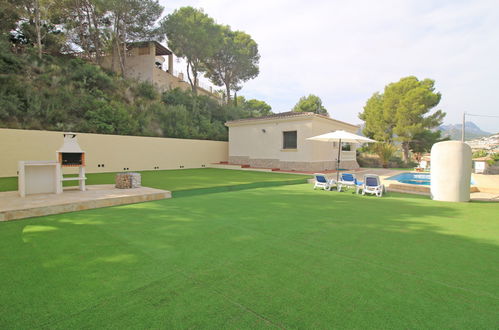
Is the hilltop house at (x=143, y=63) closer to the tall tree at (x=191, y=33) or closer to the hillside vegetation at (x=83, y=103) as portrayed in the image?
the tall tree at (x=191, y=33)

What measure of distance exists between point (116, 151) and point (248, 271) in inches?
598

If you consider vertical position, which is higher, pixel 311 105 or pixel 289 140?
pixel 311 105

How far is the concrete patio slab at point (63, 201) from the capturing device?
5.22m

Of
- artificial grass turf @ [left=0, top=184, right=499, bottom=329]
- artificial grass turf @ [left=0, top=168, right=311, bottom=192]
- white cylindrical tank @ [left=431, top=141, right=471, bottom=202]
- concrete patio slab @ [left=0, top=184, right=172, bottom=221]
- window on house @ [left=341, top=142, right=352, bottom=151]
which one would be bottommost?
artificial grass turf @ [left=0, top=184, right=499, bottom=329]

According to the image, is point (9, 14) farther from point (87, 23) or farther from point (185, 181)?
point (185, 181)

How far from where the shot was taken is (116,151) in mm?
15531

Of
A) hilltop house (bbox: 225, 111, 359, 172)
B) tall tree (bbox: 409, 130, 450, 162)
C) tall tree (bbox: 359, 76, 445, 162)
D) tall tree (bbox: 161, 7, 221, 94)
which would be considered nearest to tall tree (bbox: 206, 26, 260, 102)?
tall tree (bbox: 161, 7, 221, 94)

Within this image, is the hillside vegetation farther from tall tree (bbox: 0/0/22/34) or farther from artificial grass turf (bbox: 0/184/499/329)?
artificial grass turf (bbox: 0/184/499/329)

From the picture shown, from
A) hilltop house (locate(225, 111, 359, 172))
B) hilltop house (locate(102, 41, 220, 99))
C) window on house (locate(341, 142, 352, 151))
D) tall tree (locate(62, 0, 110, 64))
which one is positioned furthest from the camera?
hilltop house (locate(102, 41, 220, 99))

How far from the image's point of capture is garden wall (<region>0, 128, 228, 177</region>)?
11906 mm

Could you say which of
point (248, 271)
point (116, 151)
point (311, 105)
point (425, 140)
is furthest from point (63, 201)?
point (311, 105)

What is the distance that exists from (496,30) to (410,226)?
11.0 metres

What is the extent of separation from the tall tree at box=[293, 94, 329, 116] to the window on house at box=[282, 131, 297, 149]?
102 ft

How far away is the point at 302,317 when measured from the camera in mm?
2096
